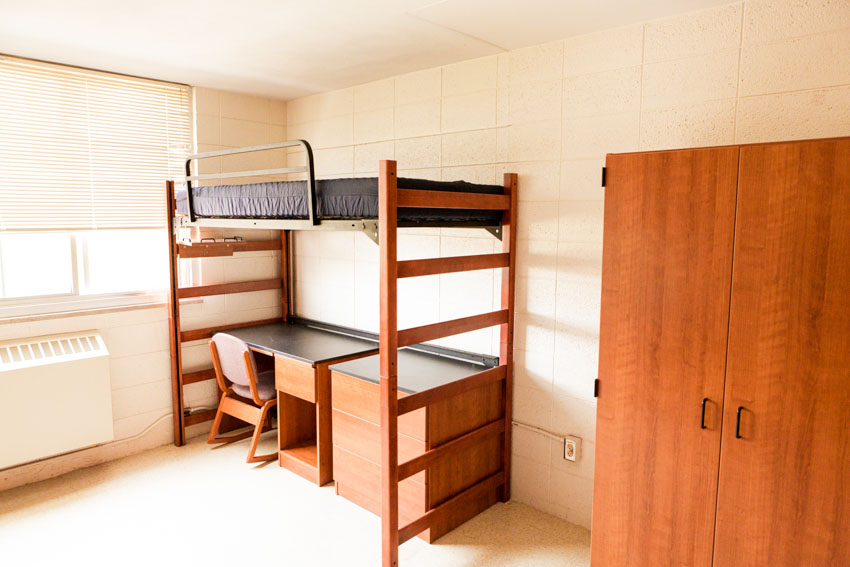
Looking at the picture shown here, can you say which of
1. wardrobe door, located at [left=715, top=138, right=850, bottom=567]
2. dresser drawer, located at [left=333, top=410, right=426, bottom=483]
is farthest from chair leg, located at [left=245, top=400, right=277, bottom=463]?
wardrobe door, located at [left=715, top=138, right=850, bottom=567]

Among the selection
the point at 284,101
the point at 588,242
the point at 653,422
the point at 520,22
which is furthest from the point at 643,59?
the point at 284,101

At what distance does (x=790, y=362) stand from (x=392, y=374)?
135 cm

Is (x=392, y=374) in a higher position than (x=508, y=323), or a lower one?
lower

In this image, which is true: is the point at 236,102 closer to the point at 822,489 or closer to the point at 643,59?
the point at 643,59

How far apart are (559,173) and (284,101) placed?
7.75ft

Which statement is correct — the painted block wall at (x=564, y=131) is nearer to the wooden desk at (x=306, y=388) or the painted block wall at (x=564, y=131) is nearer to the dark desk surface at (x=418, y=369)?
the dark desk surface at (x=418, y=369)

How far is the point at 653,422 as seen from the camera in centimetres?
193

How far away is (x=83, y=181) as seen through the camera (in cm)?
Result: 319

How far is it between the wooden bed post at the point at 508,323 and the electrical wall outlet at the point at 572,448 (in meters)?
0.32

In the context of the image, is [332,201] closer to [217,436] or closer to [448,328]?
[448,328]

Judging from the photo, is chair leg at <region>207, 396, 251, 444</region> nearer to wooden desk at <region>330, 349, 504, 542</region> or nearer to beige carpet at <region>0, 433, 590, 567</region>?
beige carpet at <region>0, 433, 590, 567</region>

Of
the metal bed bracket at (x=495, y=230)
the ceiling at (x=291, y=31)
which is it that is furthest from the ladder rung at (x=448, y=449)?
the ceiling at (x=291, y=31)

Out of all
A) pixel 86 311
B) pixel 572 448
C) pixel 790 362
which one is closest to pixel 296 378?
pixel 86 311

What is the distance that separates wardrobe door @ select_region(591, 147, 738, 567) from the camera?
1.77m
